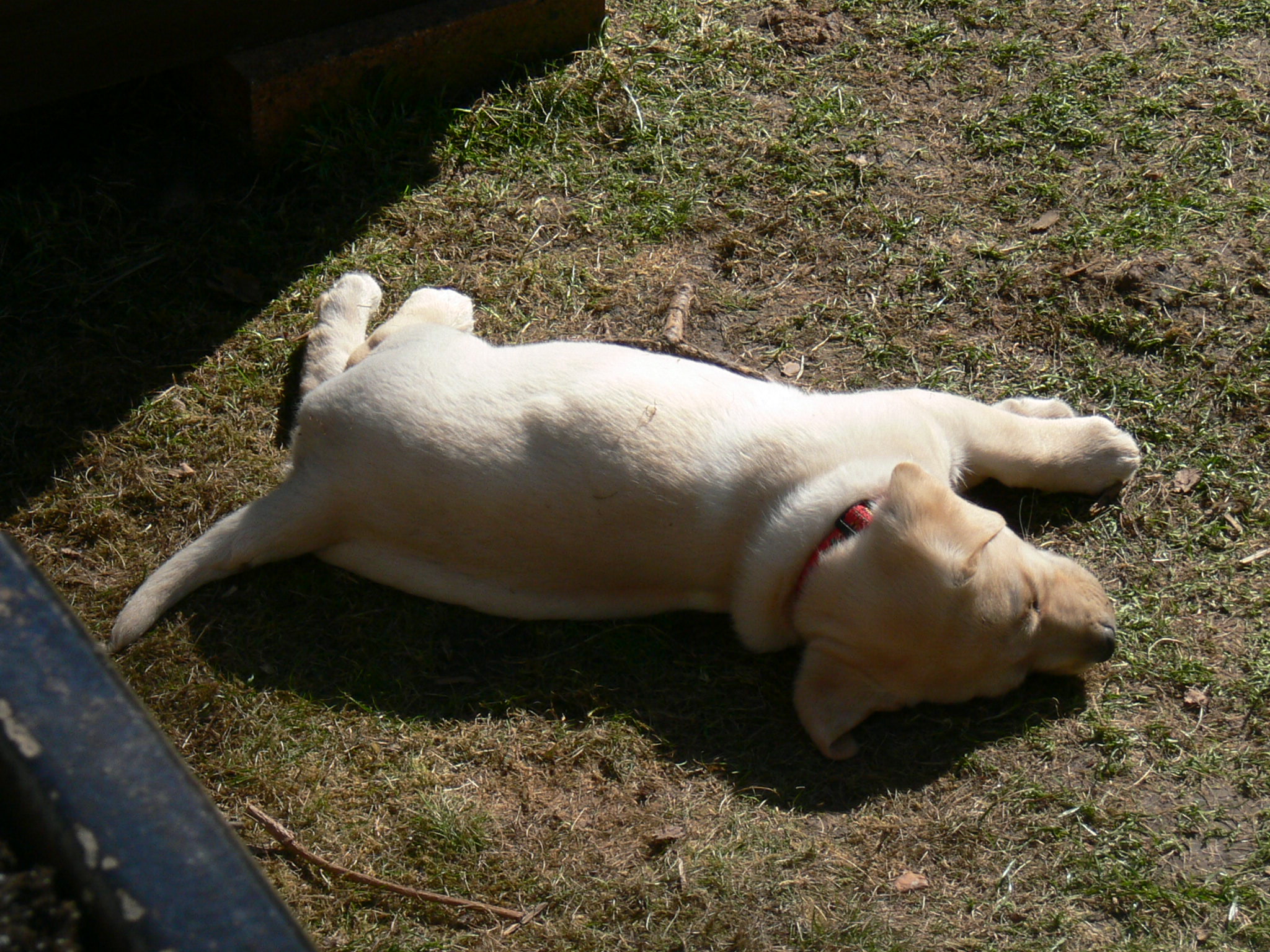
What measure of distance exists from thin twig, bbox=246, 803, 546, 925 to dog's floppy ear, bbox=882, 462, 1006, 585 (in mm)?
1354

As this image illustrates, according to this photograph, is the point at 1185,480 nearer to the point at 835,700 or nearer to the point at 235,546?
the point at 835,700

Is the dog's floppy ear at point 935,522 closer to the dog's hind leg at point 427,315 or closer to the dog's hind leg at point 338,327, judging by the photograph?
the dog's hind leg at point 427,315

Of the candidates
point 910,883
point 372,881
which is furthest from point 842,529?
point 372,881

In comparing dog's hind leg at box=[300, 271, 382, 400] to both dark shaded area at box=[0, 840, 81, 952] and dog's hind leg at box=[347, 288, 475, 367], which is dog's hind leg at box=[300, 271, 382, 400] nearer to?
dog's hind leg at box=[347, 288, 475, 367]

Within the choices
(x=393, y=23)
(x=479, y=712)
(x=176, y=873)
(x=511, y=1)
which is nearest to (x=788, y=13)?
(x=511, y=1)

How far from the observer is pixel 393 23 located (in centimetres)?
447

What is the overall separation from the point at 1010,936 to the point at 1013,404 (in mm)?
1715

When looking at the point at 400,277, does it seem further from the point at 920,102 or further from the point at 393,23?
the point at 920,102

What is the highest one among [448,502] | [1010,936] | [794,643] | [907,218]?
[907,218]

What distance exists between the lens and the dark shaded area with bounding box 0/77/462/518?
3.80 metres

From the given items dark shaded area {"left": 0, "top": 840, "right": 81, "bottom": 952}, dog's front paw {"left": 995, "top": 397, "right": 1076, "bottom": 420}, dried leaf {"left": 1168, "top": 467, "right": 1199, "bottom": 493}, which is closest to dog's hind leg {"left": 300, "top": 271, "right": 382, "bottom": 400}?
dog's front paw {"left": 995, "top": 397, "right": 1076, "bottom": 420}

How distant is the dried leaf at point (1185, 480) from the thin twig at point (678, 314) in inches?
68.1

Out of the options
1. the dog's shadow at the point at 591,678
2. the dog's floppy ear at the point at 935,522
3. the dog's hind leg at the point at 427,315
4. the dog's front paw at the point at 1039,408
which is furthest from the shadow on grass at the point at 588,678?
the dog's front paw at the point at 1039,408

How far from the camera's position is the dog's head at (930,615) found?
275 centimetres
